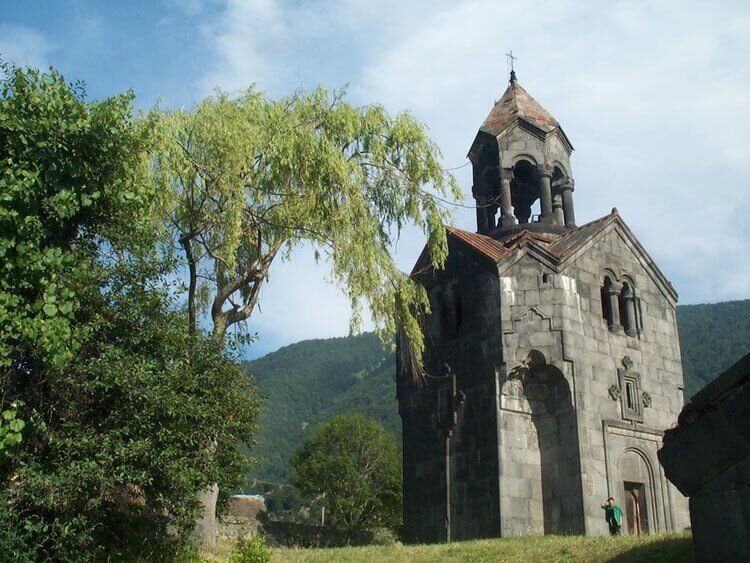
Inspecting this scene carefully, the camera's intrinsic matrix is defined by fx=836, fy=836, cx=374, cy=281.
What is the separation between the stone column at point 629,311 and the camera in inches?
694

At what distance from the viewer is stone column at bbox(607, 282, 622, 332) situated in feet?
57.0

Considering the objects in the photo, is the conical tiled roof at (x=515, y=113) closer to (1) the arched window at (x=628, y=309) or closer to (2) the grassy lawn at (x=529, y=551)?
(1) the arched window at (x=628, y=309)

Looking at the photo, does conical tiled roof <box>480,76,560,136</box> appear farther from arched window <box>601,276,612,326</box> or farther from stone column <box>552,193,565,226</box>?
arched window <box>601,276,612,326</box>

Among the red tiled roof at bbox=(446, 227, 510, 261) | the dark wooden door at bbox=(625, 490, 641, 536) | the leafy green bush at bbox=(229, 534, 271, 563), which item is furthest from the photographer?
the red tiled roof at bbox=(446, 227, 510, 261)

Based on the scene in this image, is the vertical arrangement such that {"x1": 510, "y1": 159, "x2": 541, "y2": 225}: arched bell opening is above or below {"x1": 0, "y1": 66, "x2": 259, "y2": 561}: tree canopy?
above

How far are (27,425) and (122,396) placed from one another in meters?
1.01

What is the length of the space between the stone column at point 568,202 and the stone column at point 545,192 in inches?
19.0

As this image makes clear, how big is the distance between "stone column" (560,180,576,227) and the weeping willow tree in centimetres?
595

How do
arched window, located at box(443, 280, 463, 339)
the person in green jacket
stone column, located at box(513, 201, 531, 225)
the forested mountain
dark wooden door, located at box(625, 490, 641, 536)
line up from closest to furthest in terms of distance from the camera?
the person in green jacket → dark wooden door, located at box(625, 490, 641, 536) → arched window, located at box(443, 280, 463, 339) → stone column, located at box(513, 201, 531, 225) → the forested mountain

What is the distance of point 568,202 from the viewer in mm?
19688

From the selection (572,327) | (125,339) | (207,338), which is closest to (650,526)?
(572,327)

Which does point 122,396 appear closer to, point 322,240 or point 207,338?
point 207,338

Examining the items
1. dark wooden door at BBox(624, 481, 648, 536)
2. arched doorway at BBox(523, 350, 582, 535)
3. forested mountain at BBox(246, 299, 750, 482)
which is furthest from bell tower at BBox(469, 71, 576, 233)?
forested mountain at BBox(246, 299, 750, 482)

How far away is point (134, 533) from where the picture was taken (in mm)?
10508
